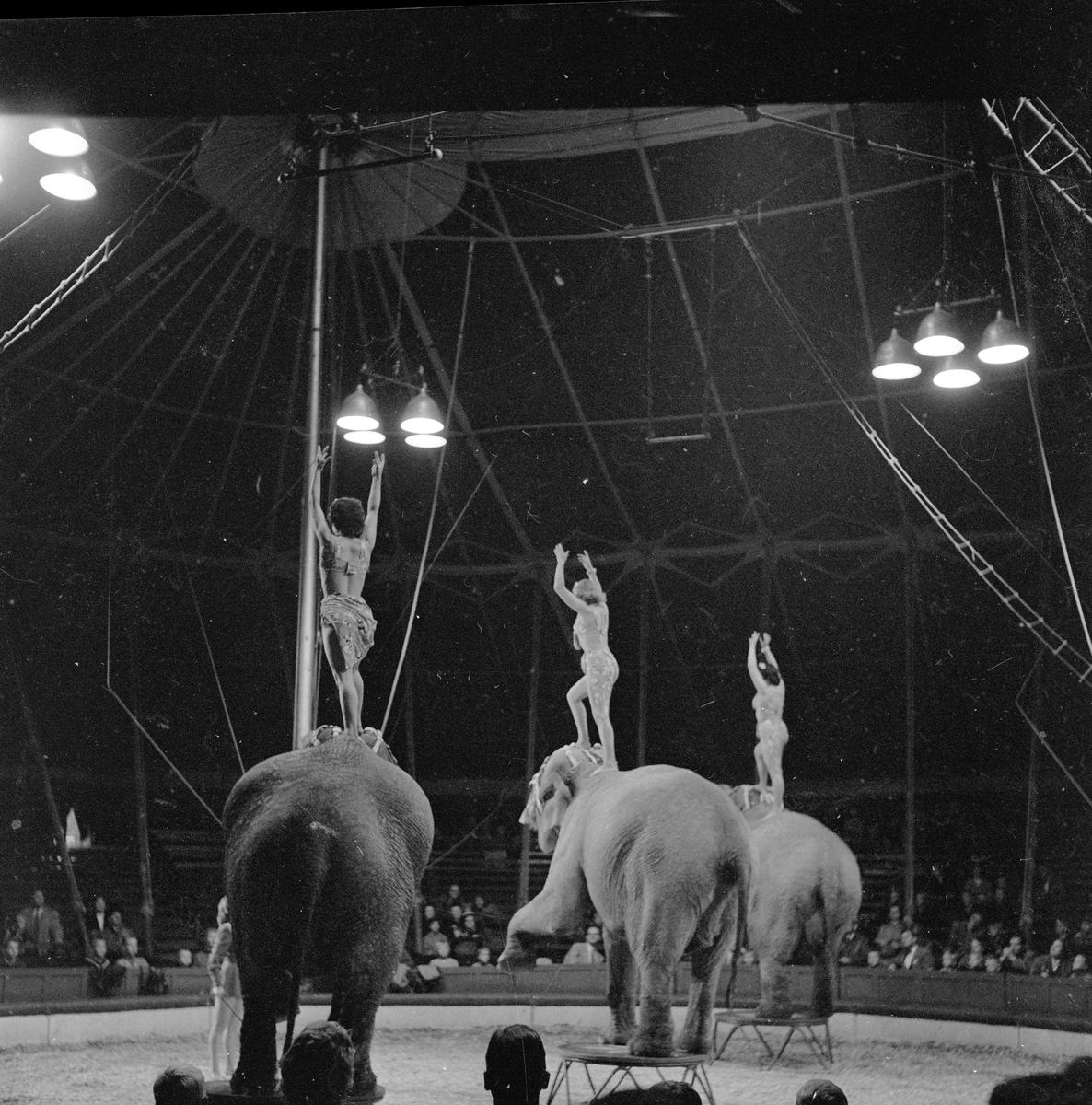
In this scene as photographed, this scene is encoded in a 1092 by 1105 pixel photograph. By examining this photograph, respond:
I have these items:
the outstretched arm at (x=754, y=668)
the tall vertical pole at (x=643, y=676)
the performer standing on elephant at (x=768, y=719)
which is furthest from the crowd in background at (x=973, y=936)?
the tall vertical pole at (x=643, y=676)

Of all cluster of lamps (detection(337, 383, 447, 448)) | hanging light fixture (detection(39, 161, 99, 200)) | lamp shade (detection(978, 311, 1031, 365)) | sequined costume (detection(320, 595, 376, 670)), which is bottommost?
sequined costume (detection(320, 595, 376, 670))

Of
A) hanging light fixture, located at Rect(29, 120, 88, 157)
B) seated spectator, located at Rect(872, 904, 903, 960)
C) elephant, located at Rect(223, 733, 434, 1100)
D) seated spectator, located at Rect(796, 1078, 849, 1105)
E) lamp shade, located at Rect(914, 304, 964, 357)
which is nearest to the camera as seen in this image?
seated spectator, located at Rect(796, 1078, 849, 1105)

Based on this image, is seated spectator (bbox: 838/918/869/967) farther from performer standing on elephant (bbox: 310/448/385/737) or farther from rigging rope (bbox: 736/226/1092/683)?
performer standing on elephant (bbox: 310/448/385/737)

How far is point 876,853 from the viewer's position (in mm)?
3949

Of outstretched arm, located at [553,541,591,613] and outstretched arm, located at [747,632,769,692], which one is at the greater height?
outstretched arm, located at [553,541,591,613]

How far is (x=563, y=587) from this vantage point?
Result: 408 centimetres

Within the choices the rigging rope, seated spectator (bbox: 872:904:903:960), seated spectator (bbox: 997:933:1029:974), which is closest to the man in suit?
seated spectator (bbox: 872:904:903:960)

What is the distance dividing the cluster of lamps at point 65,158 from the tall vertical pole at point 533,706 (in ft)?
6.66

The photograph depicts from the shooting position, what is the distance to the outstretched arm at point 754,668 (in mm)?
4039

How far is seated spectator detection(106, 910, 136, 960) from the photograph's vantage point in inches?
157

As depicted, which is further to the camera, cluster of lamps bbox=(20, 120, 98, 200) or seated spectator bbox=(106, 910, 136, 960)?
cluster of lamps bbox=(20, 120, 98, 200)

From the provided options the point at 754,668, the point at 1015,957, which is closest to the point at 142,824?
the point at 754,668

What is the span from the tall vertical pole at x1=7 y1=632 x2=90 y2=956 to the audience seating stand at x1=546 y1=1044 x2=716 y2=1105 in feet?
4.99

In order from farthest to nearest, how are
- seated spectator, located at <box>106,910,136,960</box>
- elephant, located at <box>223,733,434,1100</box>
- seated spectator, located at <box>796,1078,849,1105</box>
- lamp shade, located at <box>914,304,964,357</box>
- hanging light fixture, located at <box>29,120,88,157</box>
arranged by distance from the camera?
hanging light fixture, located at <box>29,120,88,157</box> → lamp shade, located at <box>914,304,964,357</box> → seated spectator, located at <box>106,910,136,960</box> → elephant, located at <box>223,733,434,1100</box> → seated spectator, located at <box>796,1078,849,1105</box>
